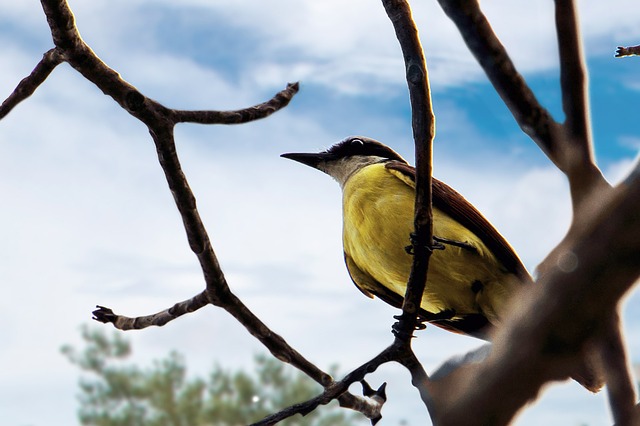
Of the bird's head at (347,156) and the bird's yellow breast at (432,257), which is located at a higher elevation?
the bird's head at (347,156)

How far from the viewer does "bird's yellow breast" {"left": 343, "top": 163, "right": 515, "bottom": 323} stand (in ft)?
8.54

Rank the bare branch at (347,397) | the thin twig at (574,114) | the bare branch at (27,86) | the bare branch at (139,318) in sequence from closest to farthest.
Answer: the thin twig at (574,114), the bare branch at (347,397), the bare branch at (27,86), the bare branch at (139,318)

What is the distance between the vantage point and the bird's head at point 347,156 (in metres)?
3.30

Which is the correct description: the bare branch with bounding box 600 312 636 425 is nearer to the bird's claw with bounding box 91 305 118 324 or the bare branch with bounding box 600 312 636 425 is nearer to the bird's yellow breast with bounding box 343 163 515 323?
the bird's yellow breast with bounding box 343 163 515 323

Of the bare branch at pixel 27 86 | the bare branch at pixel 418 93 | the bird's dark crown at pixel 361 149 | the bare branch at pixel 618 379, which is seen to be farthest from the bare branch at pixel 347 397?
the bird's dark crown at pixel 361 149

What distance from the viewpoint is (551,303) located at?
2.97 feet

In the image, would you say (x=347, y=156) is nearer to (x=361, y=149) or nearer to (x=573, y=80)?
(x=361, y=149)

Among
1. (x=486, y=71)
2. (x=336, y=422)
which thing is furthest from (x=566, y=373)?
(x=336, y=422)

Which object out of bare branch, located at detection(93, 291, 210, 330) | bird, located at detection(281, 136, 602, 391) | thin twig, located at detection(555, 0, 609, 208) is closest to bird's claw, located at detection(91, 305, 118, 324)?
bare branch, located at detection(93, 291, 210, 330)

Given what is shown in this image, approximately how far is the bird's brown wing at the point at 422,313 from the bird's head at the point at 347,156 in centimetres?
46

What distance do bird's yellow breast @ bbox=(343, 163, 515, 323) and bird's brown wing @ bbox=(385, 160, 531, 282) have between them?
0.07 feet

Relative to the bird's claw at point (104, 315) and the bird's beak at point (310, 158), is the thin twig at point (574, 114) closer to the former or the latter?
A: the bird's claw at point (104, 315)

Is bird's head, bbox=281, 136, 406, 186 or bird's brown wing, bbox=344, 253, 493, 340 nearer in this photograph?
bird's brown wing, bbox=344, 253, 493, 340

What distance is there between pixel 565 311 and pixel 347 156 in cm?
253
